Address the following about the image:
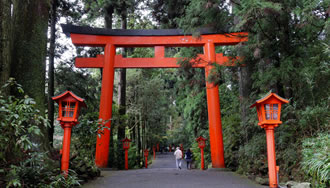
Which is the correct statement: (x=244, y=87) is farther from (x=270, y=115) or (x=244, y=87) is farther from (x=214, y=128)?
(x=270, y=115)

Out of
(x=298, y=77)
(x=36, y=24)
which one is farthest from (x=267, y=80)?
(x=36, y=24)

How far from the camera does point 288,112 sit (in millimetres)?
6418

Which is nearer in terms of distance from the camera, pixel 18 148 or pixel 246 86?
pixel 18 148

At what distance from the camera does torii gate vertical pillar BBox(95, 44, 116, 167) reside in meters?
9.73

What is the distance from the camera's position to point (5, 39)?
4824 mm

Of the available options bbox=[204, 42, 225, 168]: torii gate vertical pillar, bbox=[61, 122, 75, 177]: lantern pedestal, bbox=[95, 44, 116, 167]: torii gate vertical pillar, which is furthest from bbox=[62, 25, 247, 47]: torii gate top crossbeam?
bbox=[61, 122, 75, 177]: lantern pedestal

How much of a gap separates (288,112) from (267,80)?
0.95m

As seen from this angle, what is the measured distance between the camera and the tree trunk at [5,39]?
4.78m

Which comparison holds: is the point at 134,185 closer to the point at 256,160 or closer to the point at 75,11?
the point at 256,160

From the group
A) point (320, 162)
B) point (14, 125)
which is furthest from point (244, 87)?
point (14, 125)

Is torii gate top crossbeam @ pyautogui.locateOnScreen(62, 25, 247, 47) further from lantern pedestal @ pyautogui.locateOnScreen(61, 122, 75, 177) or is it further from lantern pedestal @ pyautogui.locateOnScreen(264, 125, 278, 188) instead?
lantern pedestal @ pyautogui.locateOnScreen(264, 125, 278, 188)

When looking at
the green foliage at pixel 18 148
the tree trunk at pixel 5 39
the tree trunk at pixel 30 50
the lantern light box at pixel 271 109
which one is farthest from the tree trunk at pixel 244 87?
Result: the tree trunk at pixel 5 39

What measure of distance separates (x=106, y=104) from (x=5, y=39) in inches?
215

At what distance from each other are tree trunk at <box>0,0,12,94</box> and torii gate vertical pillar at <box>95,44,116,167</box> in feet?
16.7
